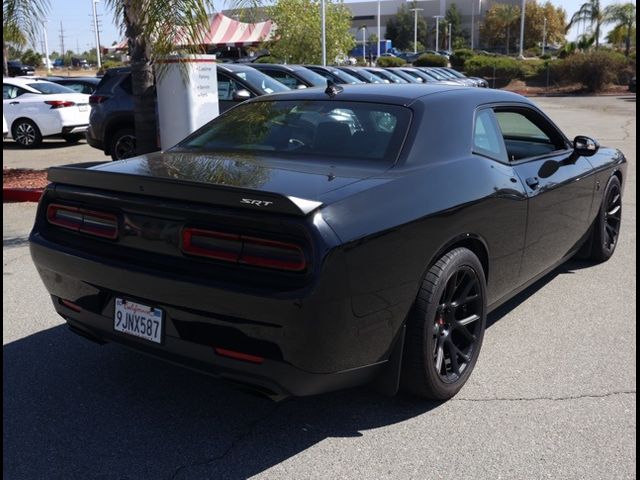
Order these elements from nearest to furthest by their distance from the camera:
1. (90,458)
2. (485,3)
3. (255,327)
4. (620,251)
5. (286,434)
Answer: (255,327) < (90,458) < (286,434) < (620,251) < (485,3)

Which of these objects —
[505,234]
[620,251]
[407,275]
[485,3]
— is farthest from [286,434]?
[485,3]

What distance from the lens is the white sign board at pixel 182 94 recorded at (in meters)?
8.20

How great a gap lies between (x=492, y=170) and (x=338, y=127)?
914mm

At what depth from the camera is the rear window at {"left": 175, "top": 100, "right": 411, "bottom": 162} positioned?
3.75 metres

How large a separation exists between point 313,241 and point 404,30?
348 feet

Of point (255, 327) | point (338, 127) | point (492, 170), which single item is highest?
point (338, 127)

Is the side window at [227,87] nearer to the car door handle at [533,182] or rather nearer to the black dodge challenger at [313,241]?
the black dodge challenger at [313,241]

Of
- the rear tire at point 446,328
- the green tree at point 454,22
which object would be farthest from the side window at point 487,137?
the green tree at point 454,22

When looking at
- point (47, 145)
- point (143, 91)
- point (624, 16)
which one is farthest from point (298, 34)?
point (624, 16)

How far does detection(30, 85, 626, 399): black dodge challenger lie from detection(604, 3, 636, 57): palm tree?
5675cm

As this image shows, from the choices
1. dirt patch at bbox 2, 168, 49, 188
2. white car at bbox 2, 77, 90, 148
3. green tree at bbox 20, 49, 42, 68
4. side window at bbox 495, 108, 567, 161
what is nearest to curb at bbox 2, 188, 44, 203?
dirt patch at bbox 2, 168, 49, 188

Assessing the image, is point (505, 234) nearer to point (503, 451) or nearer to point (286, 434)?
point (503, 451)

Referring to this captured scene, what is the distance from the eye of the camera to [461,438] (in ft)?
10.5

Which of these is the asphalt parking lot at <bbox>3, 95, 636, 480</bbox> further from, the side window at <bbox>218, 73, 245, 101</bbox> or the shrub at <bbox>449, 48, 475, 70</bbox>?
the shrub at <bbox>449, 48, 475, 70</bbox>
